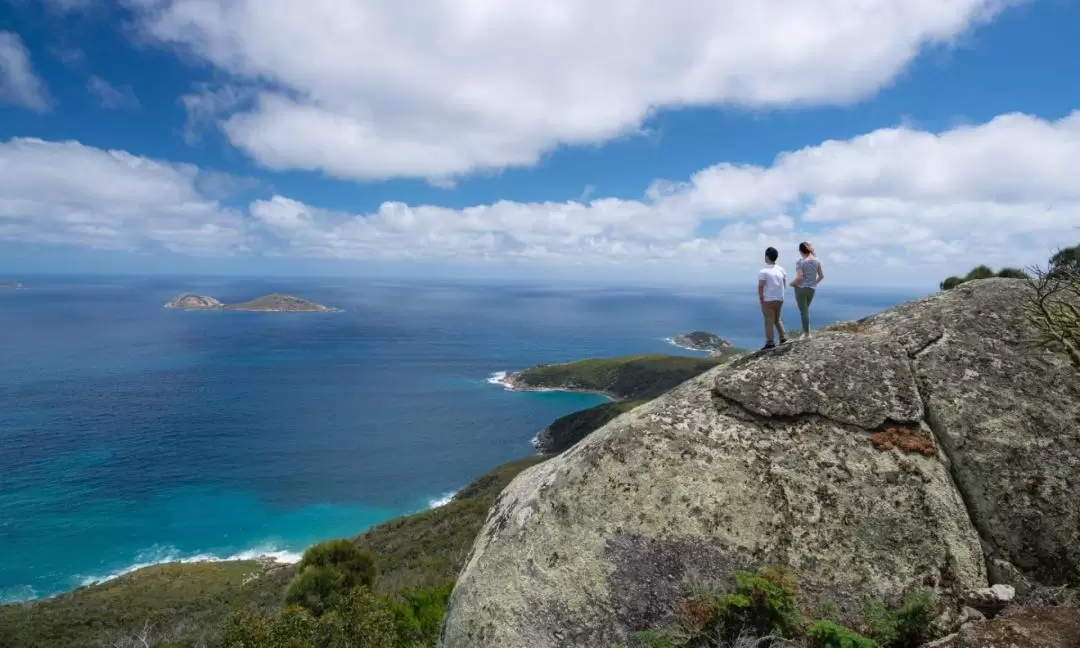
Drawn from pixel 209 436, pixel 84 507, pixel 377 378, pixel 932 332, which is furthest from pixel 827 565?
pixel 377 378

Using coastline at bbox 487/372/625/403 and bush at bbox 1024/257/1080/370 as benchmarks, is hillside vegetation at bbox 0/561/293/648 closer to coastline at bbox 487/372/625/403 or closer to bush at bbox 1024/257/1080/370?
bush at bbox 1024/257/1080/370

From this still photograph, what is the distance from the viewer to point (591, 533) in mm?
7840

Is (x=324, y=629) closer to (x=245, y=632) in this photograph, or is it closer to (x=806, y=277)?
(x=245, y=632)

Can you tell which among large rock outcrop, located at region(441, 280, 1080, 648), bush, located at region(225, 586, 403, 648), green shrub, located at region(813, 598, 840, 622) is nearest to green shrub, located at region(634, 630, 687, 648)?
large rock outcrop, located at region(441, 280, 1080, 648)

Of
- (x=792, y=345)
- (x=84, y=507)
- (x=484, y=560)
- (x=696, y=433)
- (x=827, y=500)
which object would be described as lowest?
(x=84, y=507)

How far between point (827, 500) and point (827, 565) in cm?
89

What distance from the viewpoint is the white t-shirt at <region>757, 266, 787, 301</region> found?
1078cm

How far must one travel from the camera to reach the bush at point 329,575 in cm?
2323

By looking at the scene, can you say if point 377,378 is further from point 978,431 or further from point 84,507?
point 978,431

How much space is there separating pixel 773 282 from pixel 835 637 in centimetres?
648

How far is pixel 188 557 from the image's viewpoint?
219 feet

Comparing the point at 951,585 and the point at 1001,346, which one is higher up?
the point at 1001,346

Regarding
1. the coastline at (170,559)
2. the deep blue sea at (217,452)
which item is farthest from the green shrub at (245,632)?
the deep blue sea at (217,452)

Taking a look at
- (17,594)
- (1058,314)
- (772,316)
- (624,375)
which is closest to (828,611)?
(772,316)
